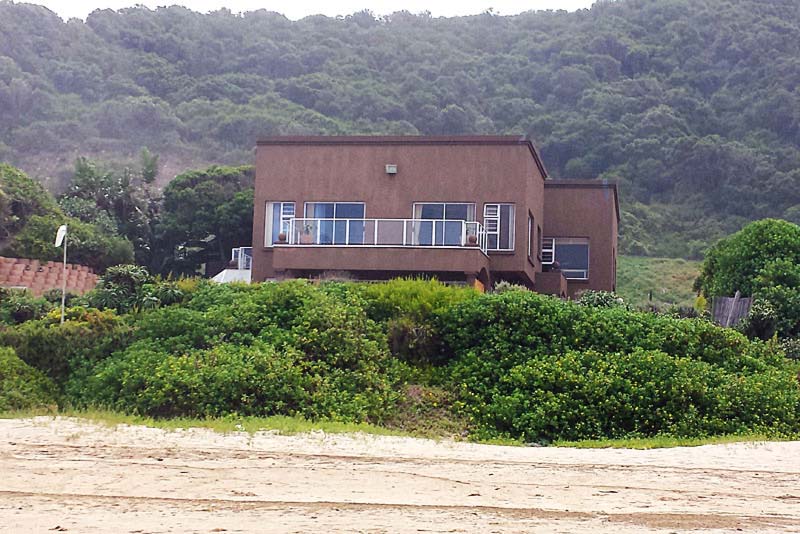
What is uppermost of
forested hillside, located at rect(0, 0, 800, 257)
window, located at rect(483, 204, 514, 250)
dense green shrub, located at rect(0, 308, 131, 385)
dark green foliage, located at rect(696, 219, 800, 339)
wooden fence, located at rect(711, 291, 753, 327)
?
forested hillside, located at rect(0, 0, 800, 257)

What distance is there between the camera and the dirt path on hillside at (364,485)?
10469 millimetres

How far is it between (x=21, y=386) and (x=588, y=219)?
718 inches

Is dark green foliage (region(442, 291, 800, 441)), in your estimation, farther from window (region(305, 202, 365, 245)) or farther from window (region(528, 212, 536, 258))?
window (region(528, 212, 536, 258))

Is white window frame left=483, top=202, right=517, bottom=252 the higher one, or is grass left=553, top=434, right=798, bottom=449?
white window frame left=483, top=202, right=517, bottom=252

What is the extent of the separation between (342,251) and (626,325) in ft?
28.2

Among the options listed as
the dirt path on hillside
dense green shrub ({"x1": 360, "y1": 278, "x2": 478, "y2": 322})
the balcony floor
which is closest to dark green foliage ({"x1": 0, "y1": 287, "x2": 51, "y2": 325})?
the balcony floor

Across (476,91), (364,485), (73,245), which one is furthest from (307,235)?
(476,91)

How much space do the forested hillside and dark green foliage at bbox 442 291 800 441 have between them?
141 feet

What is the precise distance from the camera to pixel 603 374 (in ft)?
61.8

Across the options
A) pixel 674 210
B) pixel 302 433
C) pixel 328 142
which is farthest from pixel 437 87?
pixel 302 433

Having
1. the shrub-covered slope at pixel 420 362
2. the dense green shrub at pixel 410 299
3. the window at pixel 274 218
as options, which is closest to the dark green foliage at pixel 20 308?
the shrub-covered slope at pixel 420 362

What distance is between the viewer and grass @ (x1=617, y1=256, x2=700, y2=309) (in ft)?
166

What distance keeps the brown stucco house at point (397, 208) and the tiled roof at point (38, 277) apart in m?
4.55

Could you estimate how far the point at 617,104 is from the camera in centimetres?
7400
